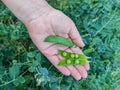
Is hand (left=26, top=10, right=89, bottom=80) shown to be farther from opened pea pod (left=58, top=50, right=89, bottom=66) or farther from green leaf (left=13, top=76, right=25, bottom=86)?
green leaf (left=13, top=76, right=25, bottom=86)

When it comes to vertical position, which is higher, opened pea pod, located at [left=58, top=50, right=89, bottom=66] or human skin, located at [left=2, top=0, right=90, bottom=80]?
human skin, located at [left=2, top=0, right=90, bottom=80]

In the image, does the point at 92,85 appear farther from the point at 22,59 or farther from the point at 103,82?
the point at 22,59

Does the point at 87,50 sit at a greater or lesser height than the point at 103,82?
greater

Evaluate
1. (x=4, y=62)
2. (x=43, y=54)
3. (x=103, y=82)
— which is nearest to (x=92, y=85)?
(x=103, y=82)

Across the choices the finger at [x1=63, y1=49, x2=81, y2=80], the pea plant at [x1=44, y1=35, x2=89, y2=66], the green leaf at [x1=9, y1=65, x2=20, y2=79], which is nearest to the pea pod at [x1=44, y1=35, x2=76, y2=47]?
the pea plant at [x1=44, y1=35, x2=89, y2=66]

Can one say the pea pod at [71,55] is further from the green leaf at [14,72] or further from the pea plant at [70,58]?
the green leaf at [14,72]

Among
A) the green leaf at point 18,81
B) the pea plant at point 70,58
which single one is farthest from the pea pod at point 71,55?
the green leaf at point 18,81

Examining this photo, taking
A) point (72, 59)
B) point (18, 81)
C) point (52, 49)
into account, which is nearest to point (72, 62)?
point (72, 59)
